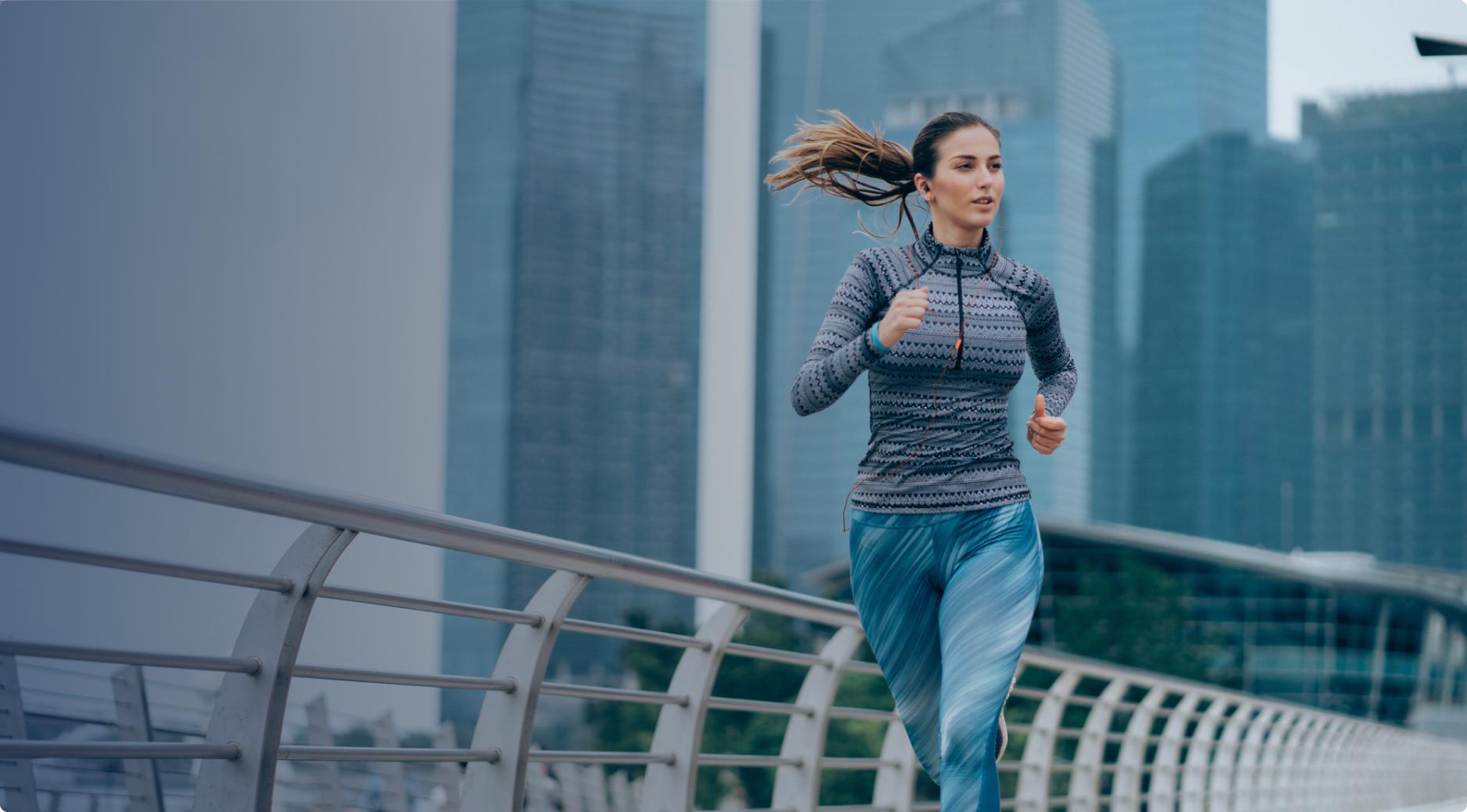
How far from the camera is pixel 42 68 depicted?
162m

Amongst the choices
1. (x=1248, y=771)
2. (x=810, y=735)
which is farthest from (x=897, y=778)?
(x=1248, y=771)

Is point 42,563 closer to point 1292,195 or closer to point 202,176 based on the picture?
point 1292,195

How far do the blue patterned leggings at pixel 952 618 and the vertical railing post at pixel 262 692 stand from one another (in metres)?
1.57

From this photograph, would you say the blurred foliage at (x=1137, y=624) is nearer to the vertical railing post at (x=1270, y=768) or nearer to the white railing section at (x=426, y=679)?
the vertical railing post at (x=1270, y=768)

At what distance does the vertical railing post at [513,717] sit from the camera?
346cm

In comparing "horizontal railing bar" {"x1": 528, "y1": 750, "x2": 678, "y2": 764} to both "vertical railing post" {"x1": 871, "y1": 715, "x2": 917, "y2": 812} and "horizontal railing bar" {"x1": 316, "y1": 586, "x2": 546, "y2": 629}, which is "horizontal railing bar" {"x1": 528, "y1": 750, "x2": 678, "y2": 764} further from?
"vertical railing post" {"x1": 871, "y1": 715, "x2": 917, "y2": 812}

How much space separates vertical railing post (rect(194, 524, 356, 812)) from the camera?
268 cm

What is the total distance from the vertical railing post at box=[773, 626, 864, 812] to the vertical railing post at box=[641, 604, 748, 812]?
0.68 m

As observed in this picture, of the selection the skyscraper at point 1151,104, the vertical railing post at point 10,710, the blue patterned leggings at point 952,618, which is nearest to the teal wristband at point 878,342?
the blue patterned leggings at point 952,618

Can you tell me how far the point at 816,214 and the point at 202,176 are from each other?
272 feet

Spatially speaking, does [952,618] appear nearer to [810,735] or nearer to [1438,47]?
[810,735]

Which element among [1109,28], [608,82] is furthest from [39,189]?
[1109,28]

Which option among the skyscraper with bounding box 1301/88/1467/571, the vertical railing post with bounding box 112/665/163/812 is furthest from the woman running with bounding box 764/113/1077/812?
the skyscraper with bounding box 1301/88/1467/571

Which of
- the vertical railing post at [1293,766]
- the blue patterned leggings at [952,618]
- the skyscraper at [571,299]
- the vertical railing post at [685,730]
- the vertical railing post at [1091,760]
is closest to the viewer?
the blue patterned leggings at [952,618]
